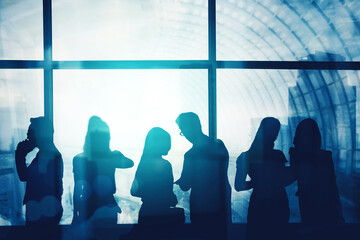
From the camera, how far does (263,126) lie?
94.4 inches

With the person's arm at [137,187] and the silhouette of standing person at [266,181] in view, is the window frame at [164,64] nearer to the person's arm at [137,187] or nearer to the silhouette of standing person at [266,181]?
the silhouette of standing person at [266,181]

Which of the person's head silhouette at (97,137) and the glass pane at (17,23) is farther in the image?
the glass pane at (17,23)

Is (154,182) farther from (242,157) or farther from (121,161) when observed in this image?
(242,157)

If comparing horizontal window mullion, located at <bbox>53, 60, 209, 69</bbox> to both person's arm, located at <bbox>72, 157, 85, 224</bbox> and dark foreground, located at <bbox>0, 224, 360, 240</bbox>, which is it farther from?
dark foreground, located at <bbox>0, 224, 360, 240</bbox>

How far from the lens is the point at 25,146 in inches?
104

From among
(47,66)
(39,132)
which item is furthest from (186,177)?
(47,66)

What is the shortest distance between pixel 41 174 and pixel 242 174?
206 cm

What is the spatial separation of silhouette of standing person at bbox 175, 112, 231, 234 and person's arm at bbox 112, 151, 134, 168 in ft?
1.83

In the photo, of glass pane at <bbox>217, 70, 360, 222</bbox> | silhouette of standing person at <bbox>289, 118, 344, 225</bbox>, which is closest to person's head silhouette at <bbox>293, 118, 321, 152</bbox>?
silhouette of standing person at <bbox>289, 118, 344, 225</bbox>

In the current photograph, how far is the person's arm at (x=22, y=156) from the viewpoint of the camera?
2602 millimetres

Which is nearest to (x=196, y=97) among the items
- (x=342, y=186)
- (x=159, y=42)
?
(x=159, y=42)

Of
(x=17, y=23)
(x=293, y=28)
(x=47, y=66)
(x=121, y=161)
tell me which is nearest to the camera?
(x=121, y=161)

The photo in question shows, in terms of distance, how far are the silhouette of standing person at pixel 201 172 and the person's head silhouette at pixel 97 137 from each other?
Result: 80 cm

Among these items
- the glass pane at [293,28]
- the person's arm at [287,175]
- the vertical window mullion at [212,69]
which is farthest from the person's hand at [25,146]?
the glass pane at [293,28]
